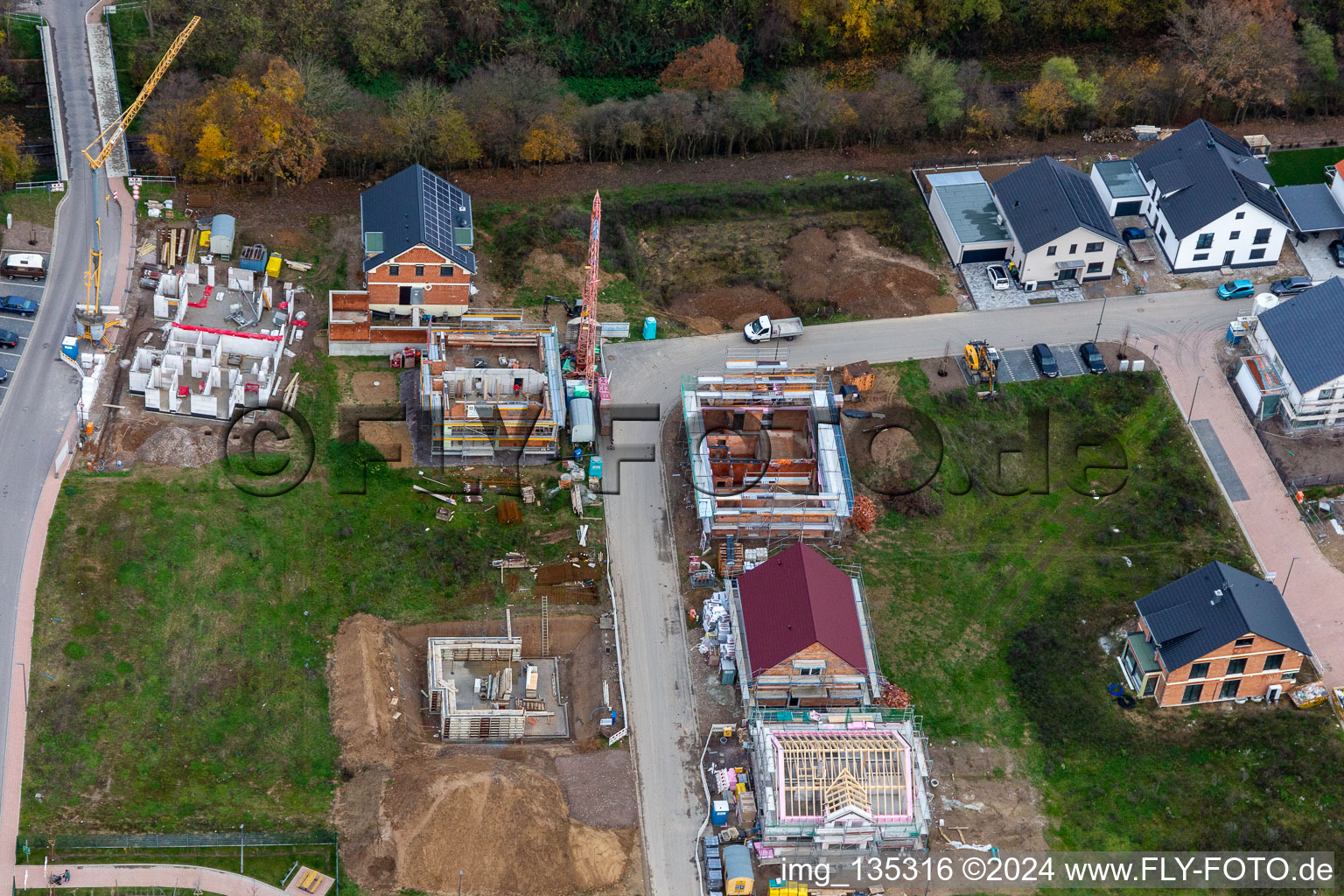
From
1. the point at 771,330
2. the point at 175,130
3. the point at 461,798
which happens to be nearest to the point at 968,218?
the point at 771,330

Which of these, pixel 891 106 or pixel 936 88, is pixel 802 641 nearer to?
pixel 891 106

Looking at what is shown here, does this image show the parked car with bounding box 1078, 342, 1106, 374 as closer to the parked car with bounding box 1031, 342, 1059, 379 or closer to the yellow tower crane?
the parked car with bounding box 1031, 342, 1059, 379

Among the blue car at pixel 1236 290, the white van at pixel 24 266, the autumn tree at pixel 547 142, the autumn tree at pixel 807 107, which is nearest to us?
the white van at pixel 24 266

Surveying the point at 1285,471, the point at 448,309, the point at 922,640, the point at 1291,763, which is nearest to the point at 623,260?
the point at 448,309

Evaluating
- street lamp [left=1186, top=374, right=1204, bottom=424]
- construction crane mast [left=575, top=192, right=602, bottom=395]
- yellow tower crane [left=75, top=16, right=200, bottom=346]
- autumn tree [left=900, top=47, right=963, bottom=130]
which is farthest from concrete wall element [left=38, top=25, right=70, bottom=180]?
street lamp [left=1186, top=374, right=1204, bottom=424]

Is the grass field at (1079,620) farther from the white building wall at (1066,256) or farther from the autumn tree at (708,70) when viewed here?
the autumn tree at (708,70)

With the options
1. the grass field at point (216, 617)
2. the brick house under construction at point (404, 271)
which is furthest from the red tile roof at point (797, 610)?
the brick house under construction at point (404, 271)

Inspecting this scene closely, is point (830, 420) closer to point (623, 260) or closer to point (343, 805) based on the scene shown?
point (623, 260)
